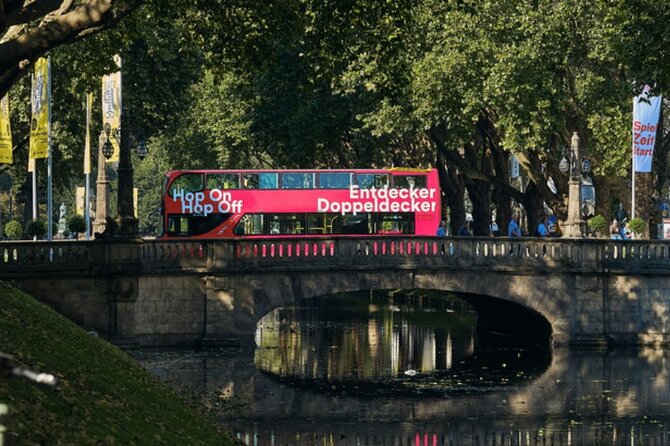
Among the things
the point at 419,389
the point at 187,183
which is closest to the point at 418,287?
the point at 419,389

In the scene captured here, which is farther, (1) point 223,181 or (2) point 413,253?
(1) point 223,181

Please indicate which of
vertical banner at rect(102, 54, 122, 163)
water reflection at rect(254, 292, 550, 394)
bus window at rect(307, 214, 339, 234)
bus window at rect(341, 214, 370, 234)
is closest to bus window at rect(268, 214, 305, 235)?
bus window at rect(307, 214, 339, 234)

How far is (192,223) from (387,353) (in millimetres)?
12450

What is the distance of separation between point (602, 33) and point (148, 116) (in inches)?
1088

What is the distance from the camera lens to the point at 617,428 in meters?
38.2

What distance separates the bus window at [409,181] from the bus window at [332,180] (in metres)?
2.25

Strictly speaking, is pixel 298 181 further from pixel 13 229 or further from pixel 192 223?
pixel 13 229

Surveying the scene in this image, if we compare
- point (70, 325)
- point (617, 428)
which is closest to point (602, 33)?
point (617, 428)

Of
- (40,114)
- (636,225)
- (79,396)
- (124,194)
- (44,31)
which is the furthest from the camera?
(40,114)

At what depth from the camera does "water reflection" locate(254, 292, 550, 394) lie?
159ft

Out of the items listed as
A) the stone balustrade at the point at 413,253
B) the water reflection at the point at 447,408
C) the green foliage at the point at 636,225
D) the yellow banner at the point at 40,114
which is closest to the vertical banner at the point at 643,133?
the green foliage at the point at 636,225

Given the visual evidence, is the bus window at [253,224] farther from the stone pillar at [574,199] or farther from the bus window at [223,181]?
the stone pillar at [574,199]

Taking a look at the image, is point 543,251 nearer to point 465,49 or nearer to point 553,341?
point 553,341

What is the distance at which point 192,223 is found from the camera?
63.7 metres
